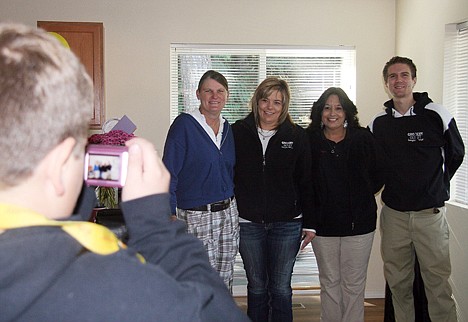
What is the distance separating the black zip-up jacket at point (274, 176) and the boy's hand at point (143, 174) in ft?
8.09

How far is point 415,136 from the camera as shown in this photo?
10.9ft

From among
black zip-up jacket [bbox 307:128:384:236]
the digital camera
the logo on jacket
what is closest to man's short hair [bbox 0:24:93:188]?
the digital camera

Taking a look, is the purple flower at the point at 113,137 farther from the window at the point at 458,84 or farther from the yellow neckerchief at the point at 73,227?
the window at the point at 458,84

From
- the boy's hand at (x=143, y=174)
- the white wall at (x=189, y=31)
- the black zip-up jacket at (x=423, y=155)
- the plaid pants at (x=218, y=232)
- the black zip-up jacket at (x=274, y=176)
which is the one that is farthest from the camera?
the white wall at (x=189, y=31)

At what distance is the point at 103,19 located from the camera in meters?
4.33

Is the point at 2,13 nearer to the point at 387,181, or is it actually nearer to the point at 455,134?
the point at 387,181

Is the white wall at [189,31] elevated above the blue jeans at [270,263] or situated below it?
above

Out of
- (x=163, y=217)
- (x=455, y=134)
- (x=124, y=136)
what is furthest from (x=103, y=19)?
(x=163, y=217)

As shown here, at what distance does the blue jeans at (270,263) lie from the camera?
3191 mm

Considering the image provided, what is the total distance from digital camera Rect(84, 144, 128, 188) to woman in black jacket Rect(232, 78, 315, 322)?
2.46 meters

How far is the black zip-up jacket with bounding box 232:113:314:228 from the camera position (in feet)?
10.4

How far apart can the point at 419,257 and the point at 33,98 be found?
3.21 metres

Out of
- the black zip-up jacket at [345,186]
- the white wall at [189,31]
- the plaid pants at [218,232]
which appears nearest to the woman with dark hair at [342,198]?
the black zip-up jacket at [345,186]

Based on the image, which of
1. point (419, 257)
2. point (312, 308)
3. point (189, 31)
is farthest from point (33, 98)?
point (312, 308)
